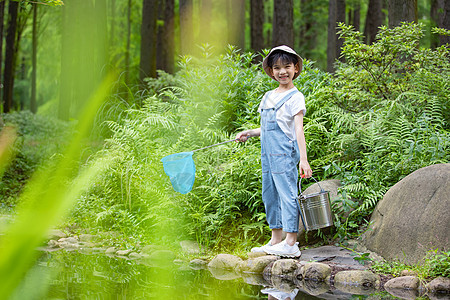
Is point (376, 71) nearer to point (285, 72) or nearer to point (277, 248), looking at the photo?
point (285, 72)

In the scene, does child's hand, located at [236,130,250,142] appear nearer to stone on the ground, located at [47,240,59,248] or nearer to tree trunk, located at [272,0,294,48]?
stone on the ground, located at [47,240,59,248]

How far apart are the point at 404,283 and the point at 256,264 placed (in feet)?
4.91

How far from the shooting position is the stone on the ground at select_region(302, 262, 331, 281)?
16.5 ft

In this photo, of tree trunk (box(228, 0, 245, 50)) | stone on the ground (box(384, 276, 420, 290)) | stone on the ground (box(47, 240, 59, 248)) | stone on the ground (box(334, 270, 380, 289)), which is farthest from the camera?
tree trunk (box(228, 0, 245, 50))

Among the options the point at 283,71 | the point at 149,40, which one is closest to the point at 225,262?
the point at 283,71

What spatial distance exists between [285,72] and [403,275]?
231cm

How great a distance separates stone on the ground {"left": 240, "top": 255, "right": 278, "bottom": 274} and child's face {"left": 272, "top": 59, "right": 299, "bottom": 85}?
6.08 ft

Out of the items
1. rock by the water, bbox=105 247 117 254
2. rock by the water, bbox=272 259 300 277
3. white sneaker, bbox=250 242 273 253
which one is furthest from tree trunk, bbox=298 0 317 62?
rock by the water, bbox=272 259 300 277

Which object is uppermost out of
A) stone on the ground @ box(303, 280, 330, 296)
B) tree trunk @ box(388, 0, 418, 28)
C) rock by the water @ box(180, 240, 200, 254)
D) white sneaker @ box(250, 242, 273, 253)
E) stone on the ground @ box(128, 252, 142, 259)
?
tree trunk @ box(388, 0, 418, 28)

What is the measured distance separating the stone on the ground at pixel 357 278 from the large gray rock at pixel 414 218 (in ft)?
1.67

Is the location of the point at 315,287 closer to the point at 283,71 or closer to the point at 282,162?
the point at 282,162

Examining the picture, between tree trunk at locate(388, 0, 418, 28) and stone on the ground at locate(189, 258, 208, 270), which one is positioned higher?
tree trunk at locate(388, 0, 418, 28)

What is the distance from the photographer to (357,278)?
486 cm

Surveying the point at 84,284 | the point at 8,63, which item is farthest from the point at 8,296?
the point at 8,63
